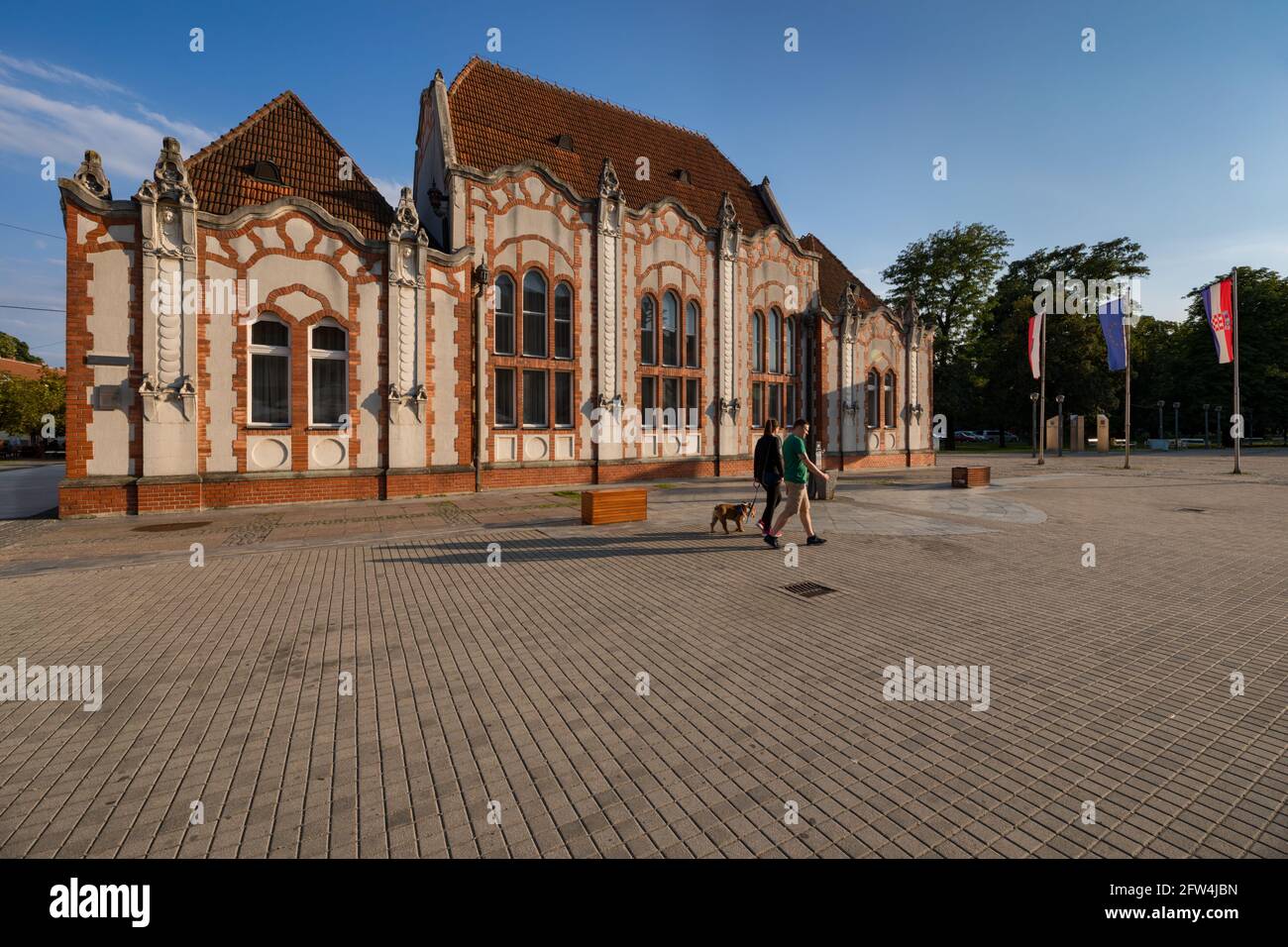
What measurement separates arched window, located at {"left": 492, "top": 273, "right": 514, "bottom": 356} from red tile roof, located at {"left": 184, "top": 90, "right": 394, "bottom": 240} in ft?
13.0

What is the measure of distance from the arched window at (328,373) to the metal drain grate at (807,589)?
14.8 metres

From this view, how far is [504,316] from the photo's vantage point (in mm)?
21250

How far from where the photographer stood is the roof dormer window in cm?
1795

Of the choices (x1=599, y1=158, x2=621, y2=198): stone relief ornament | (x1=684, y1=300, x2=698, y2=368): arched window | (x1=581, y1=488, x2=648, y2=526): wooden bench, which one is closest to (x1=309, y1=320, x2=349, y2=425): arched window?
(x1=581, y1=488, x2=648, y2=526): wooden bench

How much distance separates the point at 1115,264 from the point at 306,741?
79.5m

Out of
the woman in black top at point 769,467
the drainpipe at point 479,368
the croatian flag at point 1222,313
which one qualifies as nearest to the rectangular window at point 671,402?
the drainpipe at point 479,368

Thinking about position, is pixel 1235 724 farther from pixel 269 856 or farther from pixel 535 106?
pixel 535 106

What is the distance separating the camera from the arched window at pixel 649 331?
80.7 feet

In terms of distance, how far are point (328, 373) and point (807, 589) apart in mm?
15680

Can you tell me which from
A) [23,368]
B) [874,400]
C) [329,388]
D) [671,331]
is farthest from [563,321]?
[23,368]

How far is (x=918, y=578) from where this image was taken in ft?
28.3

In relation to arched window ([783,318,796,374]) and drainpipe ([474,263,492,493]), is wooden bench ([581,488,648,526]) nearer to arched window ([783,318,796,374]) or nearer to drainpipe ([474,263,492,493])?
drainpipe ([474,263,492,493])

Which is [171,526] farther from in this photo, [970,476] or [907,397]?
[907,397]

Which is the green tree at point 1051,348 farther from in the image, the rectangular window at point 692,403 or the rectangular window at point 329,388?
the rectangular window at point 329,388
